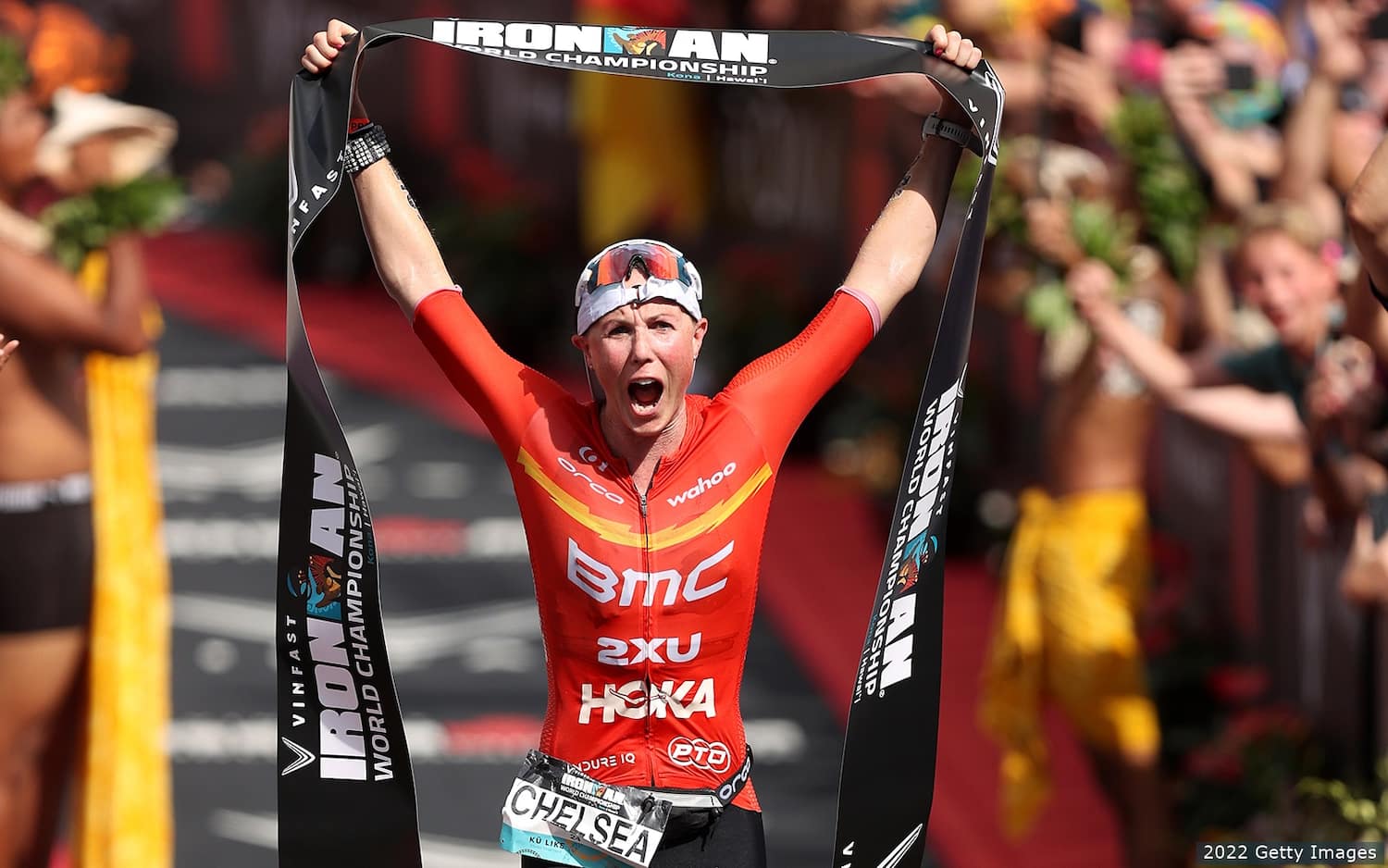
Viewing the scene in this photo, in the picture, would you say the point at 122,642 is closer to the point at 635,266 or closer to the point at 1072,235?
the point at 635,266

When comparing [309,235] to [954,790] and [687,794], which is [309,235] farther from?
[687,794]

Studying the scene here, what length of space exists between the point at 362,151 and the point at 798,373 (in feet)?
3.34

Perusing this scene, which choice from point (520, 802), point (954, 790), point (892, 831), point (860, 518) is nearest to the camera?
point (520, 802)

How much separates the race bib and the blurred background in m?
1.89

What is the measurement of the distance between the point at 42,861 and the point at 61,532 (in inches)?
38.9

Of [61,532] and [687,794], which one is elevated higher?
[61,532]

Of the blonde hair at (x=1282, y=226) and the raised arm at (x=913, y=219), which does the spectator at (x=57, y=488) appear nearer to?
the raised arm at (x=913, y=219)

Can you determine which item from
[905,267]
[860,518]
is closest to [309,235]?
[860,518]

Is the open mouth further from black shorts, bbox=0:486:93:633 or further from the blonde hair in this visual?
black shorts, bbox=0:486:93:633

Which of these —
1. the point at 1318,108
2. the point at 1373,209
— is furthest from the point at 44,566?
the point at 1318,108

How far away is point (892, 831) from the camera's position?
416 centimetres

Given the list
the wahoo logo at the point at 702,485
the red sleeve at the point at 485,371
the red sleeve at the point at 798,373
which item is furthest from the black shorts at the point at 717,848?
the red sleeve at the point at 485,371

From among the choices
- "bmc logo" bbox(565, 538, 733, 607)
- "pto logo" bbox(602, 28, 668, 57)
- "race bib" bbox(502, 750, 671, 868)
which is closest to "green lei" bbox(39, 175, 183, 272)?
"pto logo" bbox(602, 28, 668, 57)

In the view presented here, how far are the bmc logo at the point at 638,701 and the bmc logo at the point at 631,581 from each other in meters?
0.17
